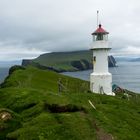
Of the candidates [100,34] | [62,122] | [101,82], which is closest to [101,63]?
[101,82]

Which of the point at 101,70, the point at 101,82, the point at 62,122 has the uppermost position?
the point at 101,70

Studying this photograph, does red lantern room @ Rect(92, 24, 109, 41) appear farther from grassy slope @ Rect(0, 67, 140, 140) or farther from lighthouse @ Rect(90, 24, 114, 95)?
grassy slope @ Rect(0, 67, 140, 140)

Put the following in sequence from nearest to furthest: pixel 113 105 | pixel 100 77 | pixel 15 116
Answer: pixel 15 116 < pixel 113 105 < pixel 100 77

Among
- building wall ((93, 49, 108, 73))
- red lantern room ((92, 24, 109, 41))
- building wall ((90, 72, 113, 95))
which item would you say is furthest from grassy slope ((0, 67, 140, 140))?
red lantern room ((92, 24, 109, 41))

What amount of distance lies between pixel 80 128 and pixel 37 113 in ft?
11.7

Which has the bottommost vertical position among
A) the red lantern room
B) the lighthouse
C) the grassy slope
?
the grassy slope

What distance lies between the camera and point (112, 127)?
18031 millimetres

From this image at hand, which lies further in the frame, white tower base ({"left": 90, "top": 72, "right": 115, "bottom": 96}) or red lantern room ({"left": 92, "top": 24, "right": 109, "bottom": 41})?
red lantern room ({"left": 92, "top": 24, "right": 109, "bottom": 41})

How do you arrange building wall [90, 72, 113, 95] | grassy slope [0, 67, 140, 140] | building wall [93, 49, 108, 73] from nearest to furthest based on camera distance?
grassy slope [0, 67, 140, 140] → building wall [90, 72, 113, 95] → building wall [93, 49, 108, 73]

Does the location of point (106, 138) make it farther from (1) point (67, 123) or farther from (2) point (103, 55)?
(2) point (103, 55)

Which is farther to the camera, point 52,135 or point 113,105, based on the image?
point 113,105

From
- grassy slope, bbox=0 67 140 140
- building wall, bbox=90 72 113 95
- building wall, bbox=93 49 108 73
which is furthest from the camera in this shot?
building wall, bbox=93 49 108 73

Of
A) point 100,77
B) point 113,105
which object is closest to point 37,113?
point 113,105

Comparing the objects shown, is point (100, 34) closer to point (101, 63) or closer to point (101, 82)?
point (101, 63)
